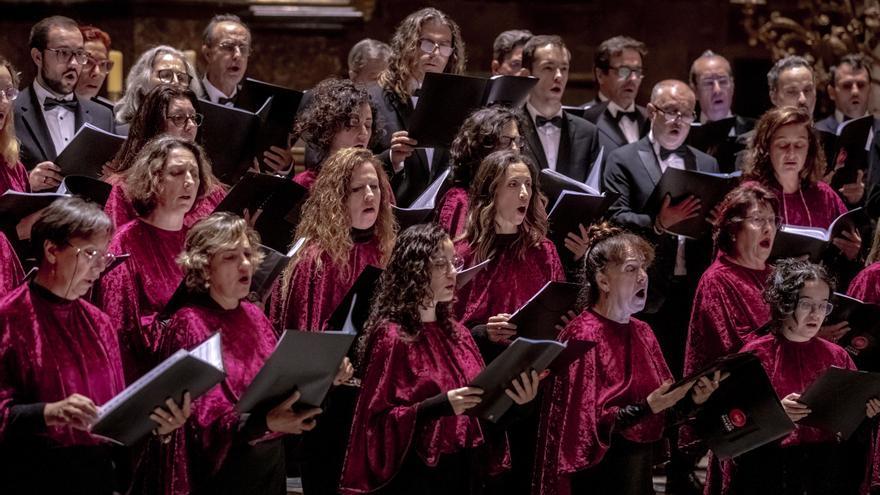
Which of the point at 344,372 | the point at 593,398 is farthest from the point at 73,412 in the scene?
the point at 593,398

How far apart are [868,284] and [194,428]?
96.2 inches

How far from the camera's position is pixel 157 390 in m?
3.25

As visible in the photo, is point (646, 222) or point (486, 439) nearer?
point (486, 439)

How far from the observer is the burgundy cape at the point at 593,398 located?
4.11 m

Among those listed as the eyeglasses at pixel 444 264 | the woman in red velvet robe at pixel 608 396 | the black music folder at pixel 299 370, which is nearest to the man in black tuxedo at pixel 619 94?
the woman in red velvet robe at pixel 608 396

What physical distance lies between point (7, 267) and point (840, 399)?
93.0 inches

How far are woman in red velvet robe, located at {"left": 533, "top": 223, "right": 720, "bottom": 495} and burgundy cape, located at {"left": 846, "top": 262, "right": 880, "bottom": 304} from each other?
103cm

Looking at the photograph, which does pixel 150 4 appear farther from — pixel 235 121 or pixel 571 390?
pixel 571 390

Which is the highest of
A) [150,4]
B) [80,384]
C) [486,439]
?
[150,4]

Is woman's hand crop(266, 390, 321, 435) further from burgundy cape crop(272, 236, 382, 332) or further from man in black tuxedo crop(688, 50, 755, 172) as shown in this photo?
man in black tuxedo crop(688, 50, 755, 172)

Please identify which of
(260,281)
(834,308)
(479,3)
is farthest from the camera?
(479,3)

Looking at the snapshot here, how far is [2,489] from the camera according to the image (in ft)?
11.0

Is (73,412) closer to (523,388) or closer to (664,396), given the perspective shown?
(523,388)

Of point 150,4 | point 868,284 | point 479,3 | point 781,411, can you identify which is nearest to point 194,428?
point 781,411
